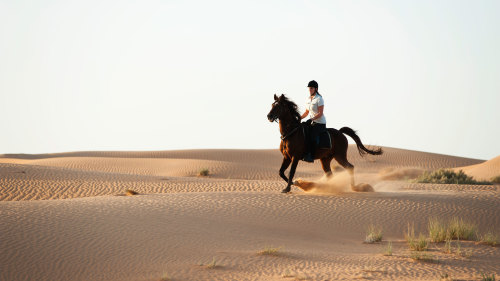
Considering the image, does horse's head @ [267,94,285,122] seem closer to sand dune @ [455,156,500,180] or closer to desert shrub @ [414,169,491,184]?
desert shrub @ [414,169,491,184]

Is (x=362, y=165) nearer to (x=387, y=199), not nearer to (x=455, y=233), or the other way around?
(x=387, y=199)

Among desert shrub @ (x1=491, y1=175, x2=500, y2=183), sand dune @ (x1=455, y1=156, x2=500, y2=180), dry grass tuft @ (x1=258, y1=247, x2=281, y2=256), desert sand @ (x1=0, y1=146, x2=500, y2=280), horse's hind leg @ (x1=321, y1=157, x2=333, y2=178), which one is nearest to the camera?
desert sand @ (x1=0, y1=146, x2=500, y2=280)

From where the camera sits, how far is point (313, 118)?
14.2 metres

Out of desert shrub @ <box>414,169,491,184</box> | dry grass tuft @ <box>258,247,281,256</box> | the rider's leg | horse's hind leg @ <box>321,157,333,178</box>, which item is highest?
the rider's leg

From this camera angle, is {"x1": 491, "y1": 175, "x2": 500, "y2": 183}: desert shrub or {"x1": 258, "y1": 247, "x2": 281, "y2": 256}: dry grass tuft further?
{"x1": 491, "y1": 175, "x2": 500, "y2": 183}: desert shrub

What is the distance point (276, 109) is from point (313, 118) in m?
1.18

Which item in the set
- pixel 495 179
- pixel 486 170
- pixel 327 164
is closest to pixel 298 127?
pixel 327 164

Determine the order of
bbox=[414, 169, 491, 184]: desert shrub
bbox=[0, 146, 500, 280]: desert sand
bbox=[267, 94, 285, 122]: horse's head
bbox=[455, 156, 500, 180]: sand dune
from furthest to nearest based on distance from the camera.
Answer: bbox=[455, 156, 500, 180]: sand dune, bbox=[414, 169, 491, 184]: desert shrub, bbox=[267, 94, 285, 122]: horse's head, bbox=[0, 146, 500, 280]: desert sand

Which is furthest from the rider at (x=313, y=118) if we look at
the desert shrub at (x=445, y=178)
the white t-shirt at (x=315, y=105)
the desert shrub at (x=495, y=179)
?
the desert shrub at (x=495, y=179)

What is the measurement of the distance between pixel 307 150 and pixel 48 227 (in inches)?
268

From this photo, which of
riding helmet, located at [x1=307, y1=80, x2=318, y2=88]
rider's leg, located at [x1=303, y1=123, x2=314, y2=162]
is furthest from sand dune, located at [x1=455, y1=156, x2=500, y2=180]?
riding helmet, located at [x1=307, y1=80, x2=318, y2=88]

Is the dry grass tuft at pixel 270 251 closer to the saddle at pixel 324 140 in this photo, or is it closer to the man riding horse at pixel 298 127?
the man riding horse at pixel 298 127

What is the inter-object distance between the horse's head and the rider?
78 cm

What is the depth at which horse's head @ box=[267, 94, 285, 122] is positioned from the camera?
13538 mm
